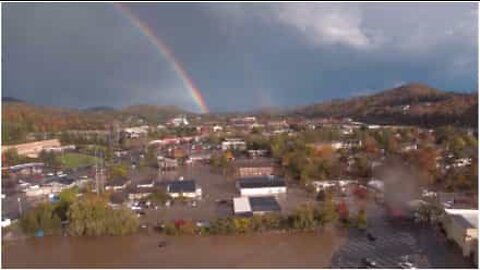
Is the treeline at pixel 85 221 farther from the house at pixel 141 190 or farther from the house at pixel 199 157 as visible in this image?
the house at pixel 199 157

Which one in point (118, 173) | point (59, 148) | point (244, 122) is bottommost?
point (118, 173)

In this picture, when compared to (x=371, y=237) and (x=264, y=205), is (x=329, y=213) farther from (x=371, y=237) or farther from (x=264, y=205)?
(x=264, y=205)

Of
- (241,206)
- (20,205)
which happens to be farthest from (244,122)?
(241,206)

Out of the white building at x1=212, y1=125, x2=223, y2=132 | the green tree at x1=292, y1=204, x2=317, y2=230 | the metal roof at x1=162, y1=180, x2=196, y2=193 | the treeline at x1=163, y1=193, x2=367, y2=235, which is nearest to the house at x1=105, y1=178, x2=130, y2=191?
the metal roof at x1=162, y1=180, x2=196, y2=193

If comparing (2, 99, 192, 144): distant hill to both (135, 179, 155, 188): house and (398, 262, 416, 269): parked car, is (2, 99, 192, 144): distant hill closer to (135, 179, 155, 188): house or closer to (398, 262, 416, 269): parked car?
(135, 179, 155, 188): house

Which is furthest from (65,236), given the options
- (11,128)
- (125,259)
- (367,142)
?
(11,128)

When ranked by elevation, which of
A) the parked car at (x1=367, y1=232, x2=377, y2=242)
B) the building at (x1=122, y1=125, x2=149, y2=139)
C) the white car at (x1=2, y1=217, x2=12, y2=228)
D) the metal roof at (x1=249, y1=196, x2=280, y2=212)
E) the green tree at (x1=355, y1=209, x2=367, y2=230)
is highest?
the building at (x1=122, y1=125, x2=149, y2=139)

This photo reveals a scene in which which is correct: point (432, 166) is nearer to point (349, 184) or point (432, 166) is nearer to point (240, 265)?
point (349, 184)
